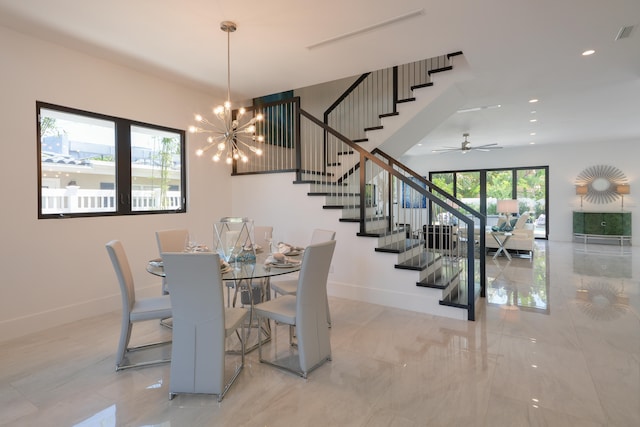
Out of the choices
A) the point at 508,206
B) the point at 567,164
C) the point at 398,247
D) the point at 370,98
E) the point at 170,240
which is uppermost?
the point at 370,98

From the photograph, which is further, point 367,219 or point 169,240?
point 367,219

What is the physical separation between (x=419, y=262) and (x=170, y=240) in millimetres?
2911

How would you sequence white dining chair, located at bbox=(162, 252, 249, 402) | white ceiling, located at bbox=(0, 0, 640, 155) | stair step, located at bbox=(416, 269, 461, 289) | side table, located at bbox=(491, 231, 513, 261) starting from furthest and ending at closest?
1. side table, located at bbox=(491, 231, 513, 261)
2. stair step, located at bbox=(416, 269, 461, 289)
3. white ceiling, located at bbox=(0, 0, 640, 155)
4. white dining chair, located at bbox=(162, 252, 249, 402)

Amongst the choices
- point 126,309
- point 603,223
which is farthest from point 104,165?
point 603,223

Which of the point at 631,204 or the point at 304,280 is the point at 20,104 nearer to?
the point at 304,280

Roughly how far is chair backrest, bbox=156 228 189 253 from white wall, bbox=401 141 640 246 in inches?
418

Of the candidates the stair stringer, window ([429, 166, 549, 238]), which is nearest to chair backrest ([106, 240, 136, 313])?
the stair stringer

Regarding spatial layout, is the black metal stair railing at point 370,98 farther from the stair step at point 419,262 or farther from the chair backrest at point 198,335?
the chair backrest at point 198,335

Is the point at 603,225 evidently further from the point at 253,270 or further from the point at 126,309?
the point at 126,309

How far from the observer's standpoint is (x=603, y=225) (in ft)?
30.4

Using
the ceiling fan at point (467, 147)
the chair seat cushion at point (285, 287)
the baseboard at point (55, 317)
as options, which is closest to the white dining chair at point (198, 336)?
the chair seat cushion at point (285, 287)

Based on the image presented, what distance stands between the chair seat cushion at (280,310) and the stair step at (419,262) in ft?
5.45

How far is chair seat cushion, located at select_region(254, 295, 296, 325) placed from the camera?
2438 mm

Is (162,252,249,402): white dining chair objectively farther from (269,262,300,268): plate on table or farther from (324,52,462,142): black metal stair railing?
(324,52,462,142): black metal stair railing
